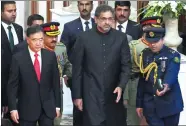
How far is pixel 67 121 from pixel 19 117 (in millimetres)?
2498

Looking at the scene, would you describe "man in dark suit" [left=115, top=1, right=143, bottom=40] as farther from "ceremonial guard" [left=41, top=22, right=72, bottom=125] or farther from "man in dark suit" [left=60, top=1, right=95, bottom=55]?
"ceremonial guard" [left=41, top=22, right=72, bottom=125]

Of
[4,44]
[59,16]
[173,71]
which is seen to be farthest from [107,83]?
[59,16]

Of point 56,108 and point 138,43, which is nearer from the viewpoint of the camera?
point 56,108

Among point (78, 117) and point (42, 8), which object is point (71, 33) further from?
point (42, 8)

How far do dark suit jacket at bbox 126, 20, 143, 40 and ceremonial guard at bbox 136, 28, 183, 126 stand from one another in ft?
3.76

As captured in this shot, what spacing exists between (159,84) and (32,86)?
1379 millimetres

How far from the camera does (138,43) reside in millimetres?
8633

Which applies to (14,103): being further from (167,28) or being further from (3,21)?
(167,28)

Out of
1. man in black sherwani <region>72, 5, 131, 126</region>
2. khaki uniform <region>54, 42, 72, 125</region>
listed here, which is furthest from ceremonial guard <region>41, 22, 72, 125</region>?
man in black sherwani <region>72, 5, 131, 126</region>

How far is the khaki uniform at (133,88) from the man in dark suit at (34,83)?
1.11 m

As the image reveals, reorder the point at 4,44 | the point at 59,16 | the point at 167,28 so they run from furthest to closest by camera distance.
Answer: the point at 59,16 → the point at 167,28 → the point at 4,44

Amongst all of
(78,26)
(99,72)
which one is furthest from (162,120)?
(78,26)

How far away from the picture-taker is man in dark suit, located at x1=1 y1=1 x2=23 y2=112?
830cm

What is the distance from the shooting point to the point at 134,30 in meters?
9.27
